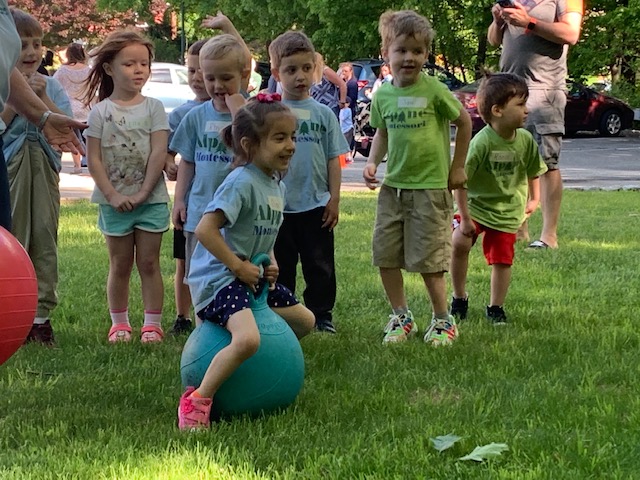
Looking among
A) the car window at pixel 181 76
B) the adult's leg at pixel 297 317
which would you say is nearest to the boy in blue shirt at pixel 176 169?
the adult's leg at pixel 297 317

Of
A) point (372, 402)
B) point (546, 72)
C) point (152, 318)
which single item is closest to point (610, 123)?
point (546, 72)

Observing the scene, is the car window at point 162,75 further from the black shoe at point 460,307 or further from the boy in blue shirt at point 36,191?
the black shoe at point 460,307

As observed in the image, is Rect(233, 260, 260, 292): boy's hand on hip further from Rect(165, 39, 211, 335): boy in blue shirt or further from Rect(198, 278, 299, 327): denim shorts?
Rect(165, 39, 211, 335): boy in blue shirt

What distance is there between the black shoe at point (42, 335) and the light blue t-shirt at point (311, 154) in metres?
1.49

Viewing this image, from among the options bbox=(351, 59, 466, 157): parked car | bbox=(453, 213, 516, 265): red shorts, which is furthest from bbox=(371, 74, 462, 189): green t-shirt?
bbox=(351, 59, 466, 157): parked car

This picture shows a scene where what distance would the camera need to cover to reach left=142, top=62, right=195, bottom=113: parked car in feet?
84.9

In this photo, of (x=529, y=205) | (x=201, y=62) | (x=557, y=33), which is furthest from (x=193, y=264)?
(x=557, y=33)

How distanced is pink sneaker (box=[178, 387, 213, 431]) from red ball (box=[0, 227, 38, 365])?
0.70m

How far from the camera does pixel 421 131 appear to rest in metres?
5.48

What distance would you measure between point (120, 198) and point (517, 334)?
2.30 metres

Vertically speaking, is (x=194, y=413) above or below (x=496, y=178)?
below

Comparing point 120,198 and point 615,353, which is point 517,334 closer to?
point 615,353

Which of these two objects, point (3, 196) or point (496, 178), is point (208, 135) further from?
point (496, 178)

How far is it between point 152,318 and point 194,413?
1857 millimetres
